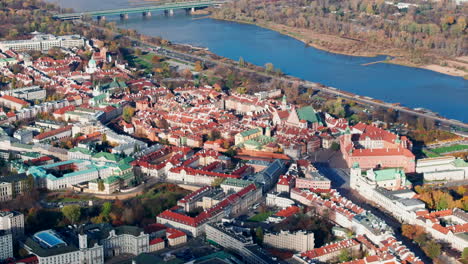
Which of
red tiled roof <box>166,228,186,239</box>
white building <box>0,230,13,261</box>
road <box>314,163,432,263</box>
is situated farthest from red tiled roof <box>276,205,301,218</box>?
white building <box>0,230,13,261</box>

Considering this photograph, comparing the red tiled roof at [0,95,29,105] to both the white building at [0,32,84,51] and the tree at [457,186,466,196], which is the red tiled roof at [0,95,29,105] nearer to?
the white building at [0,32,84,51]

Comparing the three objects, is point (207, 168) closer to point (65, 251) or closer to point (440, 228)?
point (65, 251)

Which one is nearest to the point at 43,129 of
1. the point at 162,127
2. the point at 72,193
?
the point at 162,127

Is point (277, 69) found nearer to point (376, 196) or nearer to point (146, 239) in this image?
point (376, 196)

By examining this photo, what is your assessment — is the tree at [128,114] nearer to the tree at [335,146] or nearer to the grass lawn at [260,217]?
the tree at [335,146]

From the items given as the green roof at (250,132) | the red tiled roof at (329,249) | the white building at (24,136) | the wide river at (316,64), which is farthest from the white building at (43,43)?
the red tiled roof at (329,249)
